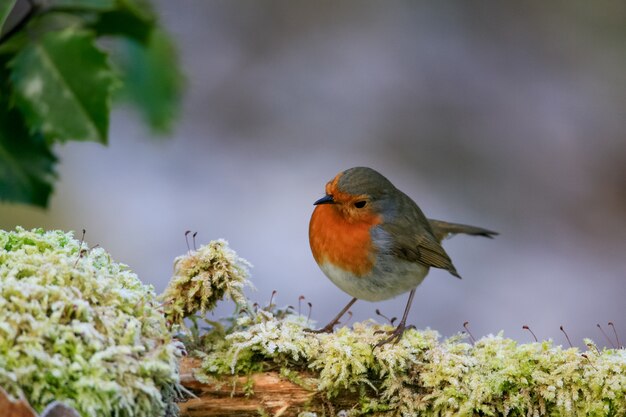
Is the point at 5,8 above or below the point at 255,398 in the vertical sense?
above

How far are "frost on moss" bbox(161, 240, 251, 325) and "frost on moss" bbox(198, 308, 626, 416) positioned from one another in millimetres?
132

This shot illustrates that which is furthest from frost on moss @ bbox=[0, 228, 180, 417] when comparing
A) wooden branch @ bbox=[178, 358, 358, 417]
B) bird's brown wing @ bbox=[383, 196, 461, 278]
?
bird's brown wing @ bbox=[383, 196, 461, 278]

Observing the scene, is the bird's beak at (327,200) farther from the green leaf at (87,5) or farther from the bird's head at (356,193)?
the green leaf at (87,5)

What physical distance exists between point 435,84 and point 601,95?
1.45 meters

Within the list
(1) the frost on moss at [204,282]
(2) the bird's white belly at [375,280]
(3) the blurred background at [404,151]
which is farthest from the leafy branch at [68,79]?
(3) the blurred background at [404,151]

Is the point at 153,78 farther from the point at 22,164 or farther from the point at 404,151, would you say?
the point at 404,151

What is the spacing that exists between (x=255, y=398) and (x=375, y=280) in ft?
3.16

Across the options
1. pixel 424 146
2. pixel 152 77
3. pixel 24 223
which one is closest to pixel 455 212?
pixel 424 146

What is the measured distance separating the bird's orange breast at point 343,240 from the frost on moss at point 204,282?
0.73 metres

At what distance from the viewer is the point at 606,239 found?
642cm

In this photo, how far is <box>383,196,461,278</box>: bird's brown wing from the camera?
340 cm

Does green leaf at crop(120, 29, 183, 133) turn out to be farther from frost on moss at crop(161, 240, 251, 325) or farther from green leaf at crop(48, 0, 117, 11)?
frost on moss at crop(161, 240, 251, 325)

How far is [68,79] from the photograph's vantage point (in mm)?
2342

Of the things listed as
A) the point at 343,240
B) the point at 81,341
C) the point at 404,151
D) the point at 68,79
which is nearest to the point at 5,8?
the point at 68,79
